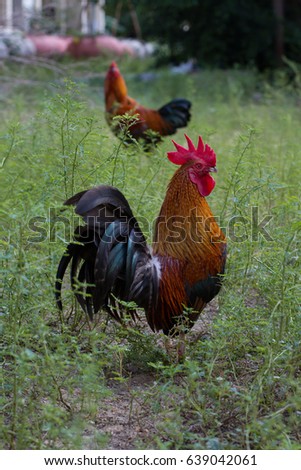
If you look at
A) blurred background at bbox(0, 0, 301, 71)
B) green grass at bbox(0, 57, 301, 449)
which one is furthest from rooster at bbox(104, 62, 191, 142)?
blurred background at bbox(0, 0, 301, 71)

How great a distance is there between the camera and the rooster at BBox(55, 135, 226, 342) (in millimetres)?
3555

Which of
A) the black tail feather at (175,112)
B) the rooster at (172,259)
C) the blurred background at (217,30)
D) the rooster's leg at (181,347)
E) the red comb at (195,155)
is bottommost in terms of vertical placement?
the rooster's leg at (181,347)

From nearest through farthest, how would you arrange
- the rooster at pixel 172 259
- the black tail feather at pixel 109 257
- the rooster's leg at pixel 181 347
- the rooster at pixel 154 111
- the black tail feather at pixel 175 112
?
1. the black tail feather at pixel 109 257
2. the rooster at pixel 172 259
3. the rooster's leg at pixel 181 347
4. the rooster at pixel 154 111
5. the black tail feather at pixel 175 112

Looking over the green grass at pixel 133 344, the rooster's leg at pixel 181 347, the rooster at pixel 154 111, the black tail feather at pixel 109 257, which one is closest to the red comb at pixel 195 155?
the green grass at pixel 133 344

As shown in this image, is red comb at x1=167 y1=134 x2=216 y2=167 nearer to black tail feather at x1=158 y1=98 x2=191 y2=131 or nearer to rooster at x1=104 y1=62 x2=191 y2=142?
rooster at x1=104 y1=62 x2=191 y2=142

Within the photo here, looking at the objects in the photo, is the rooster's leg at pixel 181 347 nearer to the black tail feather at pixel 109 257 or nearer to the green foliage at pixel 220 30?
the black tail feather at pixel 109 257

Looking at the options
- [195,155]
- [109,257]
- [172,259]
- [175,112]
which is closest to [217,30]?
[175,112]

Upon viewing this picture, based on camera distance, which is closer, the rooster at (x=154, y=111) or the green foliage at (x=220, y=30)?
the rooster at (x=154, y=111)

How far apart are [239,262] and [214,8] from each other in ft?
41.2

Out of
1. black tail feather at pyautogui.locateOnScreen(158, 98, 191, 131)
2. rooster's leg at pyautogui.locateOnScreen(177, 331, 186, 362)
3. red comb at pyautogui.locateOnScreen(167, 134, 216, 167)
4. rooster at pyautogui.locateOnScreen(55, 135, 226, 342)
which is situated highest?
red comb at pyautogui.locateOnScreen(167, 134, 216, 167)

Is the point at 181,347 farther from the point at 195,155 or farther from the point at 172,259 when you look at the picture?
the point at 195,155

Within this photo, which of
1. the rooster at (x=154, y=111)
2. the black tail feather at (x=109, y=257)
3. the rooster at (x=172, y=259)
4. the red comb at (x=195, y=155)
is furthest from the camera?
the rooster at (x=154, y=111)

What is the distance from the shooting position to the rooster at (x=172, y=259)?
3.55m

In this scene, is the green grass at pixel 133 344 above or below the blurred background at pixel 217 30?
below
